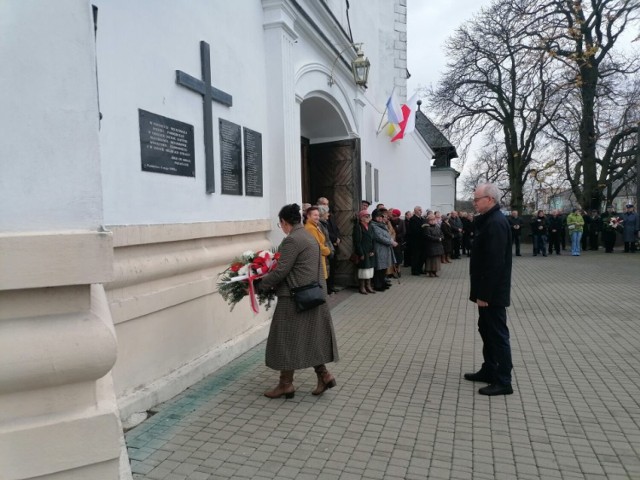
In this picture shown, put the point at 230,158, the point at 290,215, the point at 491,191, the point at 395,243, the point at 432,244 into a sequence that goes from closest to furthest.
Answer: the point at 290,215 → the point at 491,191 → the point at 230,158 → the point at 395,243 → the point at 432,244

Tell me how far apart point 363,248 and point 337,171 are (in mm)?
1959

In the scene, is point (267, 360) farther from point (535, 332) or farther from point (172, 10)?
point (535, 332)

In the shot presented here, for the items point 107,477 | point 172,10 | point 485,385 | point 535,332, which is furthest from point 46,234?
point 535,332

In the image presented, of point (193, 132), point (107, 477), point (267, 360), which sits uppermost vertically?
point (193, 132)

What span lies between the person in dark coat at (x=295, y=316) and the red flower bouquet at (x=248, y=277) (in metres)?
0.12

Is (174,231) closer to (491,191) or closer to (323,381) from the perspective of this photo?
(323,381)

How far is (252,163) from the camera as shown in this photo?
5914 millimetres

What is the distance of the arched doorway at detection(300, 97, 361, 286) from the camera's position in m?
10.2

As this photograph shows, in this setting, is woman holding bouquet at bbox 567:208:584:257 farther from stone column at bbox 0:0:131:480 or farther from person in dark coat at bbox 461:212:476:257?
stone column at bbox 0:0:131:480

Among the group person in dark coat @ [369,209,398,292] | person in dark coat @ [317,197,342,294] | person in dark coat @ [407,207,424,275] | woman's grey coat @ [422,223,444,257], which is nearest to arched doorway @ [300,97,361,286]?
person in dark coat @ [317,197,342,294]

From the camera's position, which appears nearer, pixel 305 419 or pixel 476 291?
pixel 305 419

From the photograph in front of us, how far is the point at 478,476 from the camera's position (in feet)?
9.62

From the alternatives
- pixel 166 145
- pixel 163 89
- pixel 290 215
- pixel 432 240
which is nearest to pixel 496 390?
pixel 290 215

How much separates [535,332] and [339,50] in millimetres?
5959
